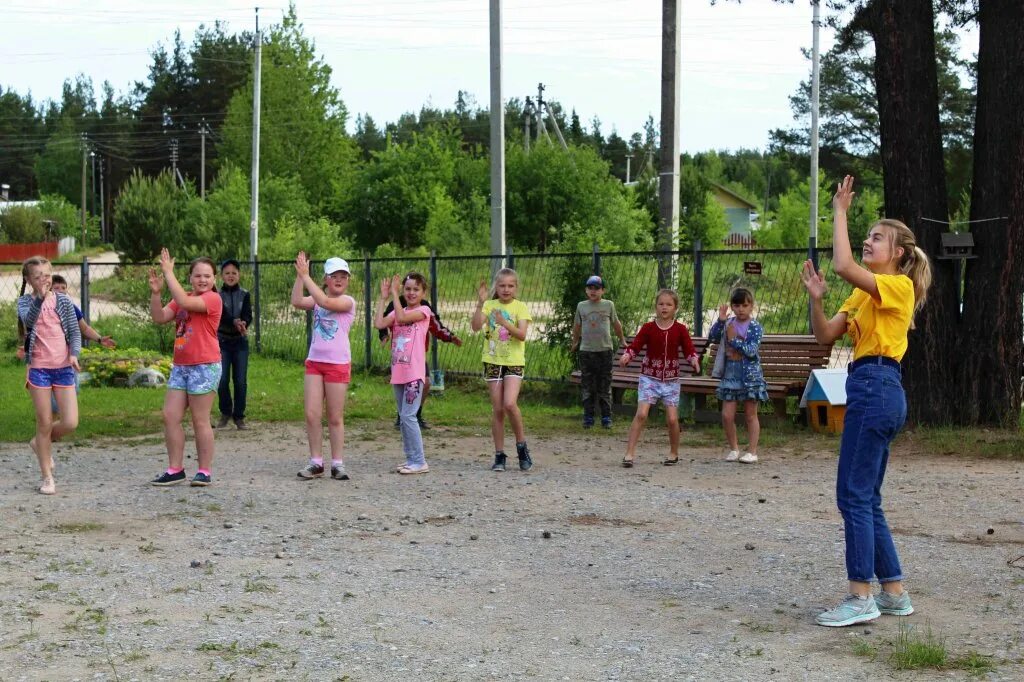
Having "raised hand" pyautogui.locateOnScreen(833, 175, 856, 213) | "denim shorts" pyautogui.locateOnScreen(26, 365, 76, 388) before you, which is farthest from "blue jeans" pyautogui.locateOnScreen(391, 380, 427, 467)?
"raised hand" pyautogui.locateOnScreen(833, 175, 856, 213)

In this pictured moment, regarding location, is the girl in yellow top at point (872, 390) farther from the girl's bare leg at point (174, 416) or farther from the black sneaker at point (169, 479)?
the black sneaker at point (169, 479)

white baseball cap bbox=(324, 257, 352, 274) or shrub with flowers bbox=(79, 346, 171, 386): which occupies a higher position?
white baseball cap bbox=(324, 257, 352, 274)

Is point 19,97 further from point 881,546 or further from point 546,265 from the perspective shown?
point 881,546

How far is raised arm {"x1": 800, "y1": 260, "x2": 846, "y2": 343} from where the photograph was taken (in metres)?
6.24

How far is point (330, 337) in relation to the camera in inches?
418

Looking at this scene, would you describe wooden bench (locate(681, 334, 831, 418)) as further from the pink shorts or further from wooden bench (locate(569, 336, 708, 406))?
the pink shorts

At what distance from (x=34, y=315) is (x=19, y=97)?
446 feet

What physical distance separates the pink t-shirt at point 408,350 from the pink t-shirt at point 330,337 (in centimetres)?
52

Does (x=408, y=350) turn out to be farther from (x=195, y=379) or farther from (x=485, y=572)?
(x=485, y=572)

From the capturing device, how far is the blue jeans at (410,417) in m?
11.0

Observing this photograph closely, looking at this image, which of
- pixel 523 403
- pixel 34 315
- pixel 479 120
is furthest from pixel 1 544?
pixel 479 120

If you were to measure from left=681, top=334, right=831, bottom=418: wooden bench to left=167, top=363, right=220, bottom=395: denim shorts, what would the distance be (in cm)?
590

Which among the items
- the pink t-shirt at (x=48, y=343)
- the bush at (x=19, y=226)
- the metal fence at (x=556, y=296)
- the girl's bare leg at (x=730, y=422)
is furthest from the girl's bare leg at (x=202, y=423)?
the bush at (x=19, y=226)

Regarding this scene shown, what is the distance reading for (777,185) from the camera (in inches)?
5674
